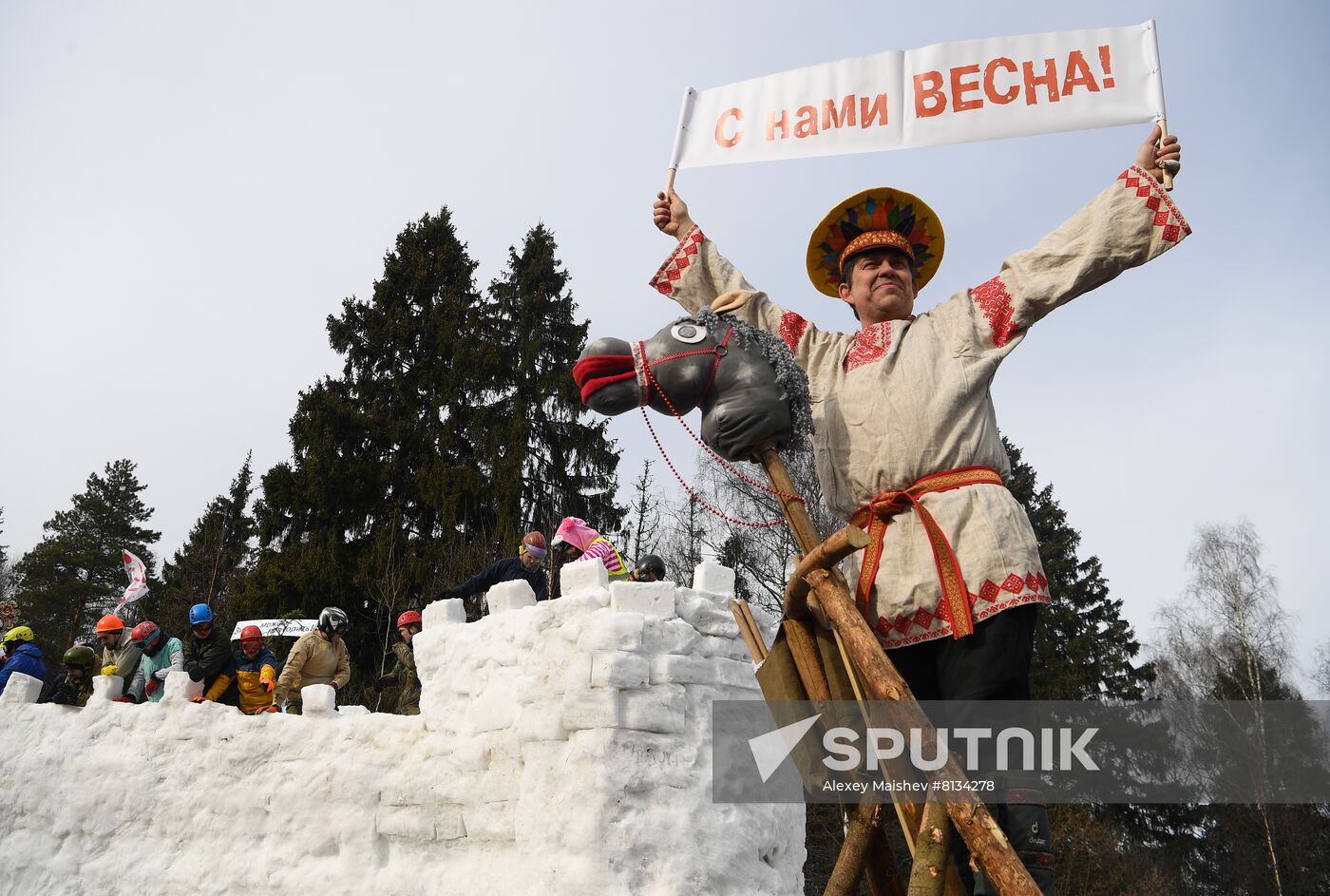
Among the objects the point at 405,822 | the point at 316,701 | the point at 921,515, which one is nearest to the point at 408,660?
the point at 316,701

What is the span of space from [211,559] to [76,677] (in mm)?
15995

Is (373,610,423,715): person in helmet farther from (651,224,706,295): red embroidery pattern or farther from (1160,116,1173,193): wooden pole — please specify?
(1160,116,1173,193): wooden pole

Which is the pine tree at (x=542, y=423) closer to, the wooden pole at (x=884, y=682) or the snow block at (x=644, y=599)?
the snow block at (x=644, y=599)

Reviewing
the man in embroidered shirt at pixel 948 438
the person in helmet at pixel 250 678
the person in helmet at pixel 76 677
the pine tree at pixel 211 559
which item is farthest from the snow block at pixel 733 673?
the pine tree at pixel 211 559

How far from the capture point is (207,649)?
614cm

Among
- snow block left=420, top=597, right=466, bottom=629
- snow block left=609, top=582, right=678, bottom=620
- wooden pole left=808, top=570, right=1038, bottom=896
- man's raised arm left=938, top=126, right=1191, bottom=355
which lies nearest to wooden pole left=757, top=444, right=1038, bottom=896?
wooden pole left=808, top=570, right=1038, bottom=896

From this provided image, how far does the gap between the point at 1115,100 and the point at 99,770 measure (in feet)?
23.5

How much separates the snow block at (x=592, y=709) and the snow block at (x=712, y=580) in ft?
2.70

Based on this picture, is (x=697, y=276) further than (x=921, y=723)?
Yes

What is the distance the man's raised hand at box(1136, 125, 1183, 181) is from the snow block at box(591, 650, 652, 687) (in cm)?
291

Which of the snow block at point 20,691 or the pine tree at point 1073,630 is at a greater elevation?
the pine tree at point 1073,630

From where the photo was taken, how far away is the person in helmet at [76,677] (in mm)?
7023

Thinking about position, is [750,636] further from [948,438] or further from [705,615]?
[705,615]

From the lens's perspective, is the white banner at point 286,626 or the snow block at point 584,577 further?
the white banner at point 286,626
